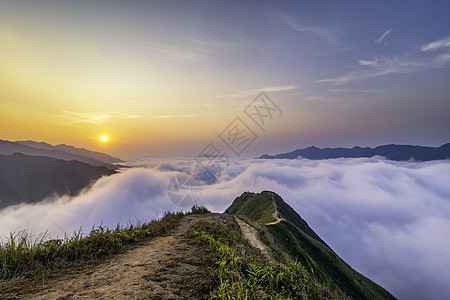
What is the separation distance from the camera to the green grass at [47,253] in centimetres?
489

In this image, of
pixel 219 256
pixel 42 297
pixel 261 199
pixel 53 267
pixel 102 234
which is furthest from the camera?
pixel 261 199

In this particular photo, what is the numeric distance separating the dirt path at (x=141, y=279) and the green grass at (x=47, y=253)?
2.19ft

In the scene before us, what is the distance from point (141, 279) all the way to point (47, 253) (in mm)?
3695

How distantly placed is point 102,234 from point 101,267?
2.45m

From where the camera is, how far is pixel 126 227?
9.83 m

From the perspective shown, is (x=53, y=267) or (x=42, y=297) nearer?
(x=42, y=297)

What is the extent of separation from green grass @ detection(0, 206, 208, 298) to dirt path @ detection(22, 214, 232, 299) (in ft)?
2.19

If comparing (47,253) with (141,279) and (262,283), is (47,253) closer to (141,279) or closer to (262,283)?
(141,279)

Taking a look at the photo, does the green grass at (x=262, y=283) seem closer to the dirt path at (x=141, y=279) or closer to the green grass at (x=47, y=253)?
the dirt path at (x=141, y=279)

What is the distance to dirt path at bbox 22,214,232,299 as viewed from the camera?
407 cm

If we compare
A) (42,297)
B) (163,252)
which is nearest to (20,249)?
(42,297)

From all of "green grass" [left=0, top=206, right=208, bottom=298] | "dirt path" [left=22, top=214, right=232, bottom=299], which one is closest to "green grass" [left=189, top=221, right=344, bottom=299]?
"dirt path" [left=22, top=214, right=232, bottom=299]

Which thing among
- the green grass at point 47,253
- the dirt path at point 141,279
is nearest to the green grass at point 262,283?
the dirt path at point 141,279

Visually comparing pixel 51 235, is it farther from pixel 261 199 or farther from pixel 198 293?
pixel 261 199
